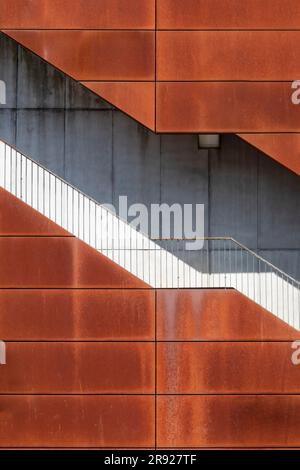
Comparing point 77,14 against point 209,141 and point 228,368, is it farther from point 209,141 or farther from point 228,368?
point 228,368

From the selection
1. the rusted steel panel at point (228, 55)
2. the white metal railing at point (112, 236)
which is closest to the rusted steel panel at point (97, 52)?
the rusted steel panel at point (228, 55)

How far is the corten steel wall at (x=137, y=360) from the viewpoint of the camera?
2105 centimetres

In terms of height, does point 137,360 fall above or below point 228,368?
above

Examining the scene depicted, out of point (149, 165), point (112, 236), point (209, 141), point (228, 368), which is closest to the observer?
point (228, 368)

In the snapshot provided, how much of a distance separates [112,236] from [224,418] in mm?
4634

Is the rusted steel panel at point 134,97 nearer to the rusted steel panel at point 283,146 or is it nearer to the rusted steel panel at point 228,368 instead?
the rusted steel panel at point 283,146

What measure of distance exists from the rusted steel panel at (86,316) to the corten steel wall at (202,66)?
377 centimetres

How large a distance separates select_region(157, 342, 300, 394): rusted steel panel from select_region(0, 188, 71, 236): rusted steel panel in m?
3.49

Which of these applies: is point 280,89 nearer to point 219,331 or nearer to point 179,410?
point 219,331

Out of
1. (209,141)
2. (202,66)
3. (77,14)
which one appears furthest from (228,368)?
(77,14)

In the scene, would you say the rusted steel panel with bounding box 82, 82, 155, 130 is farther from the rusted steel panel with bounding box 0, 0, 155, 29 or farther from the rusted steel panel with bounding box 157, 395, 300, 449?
the rusted steel panel with bounding box 157, 395, 300, 449

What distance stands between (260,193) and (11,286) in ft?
21.5

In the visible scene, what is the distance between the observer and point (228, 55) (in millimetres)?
21328

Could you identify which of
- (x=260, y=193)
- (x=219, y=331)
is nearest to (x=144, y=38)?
(x=260, y=193)
